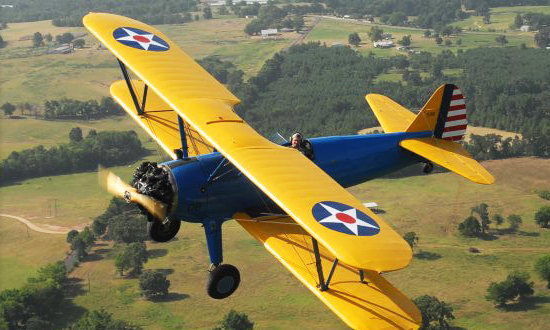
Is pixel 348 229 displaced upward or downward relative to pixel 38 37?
upward

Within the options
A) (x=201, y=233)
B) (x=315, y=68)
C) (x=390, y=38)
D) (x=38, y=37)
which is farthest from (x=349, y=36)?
(x=201, y=233)

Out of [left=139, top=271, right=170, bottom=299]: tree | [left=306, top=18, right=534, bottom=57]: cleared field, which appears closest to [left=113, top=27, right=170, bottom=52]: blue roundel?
[left=139, top=271, right=170, bottom=299]: tree

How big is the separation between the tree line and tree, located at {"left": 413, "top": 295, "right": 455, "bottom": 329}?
193 feet

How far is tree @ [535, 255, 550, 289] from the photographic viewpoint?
59812 millimetres

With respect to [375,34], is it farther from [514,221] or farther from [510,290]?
[510,290]

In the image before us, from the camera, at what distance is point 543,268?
60.2 metres

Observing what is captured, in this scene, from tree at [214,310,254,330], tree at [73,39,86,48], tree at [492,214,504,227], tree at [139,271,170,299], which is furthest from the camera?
tree at [73,39,86,48]

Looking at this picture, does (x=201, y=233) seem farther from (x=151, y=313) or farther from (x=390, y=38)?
(x=390, y=38)

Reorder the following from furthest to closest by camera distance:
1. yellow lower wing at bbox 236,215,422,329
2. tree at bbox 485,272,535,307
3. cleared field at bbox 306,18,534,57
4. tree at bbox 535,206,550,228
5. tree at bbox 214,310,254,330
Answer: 1. cleared field at bbox 306,18,534,57
2. tree at bbox 535,206,550,228
3. tree at bbox 485,272,535,307
4. tree at bbox 214,310,254,330
5. yellow lower wing at bbox 236,215,422,329

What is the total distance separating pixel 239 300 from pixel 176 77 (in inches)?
1437

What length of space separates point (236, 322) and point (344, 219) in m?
37.1

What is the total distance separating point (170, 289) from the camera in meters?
60.6

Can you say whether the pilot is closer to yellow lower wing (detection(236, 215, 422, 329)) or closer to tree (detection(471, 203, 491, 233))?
yellow lower wing (detection(236, 215, 422, 329))

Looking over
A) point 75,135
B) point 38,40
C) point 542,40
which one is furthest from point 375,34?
point 75,135
